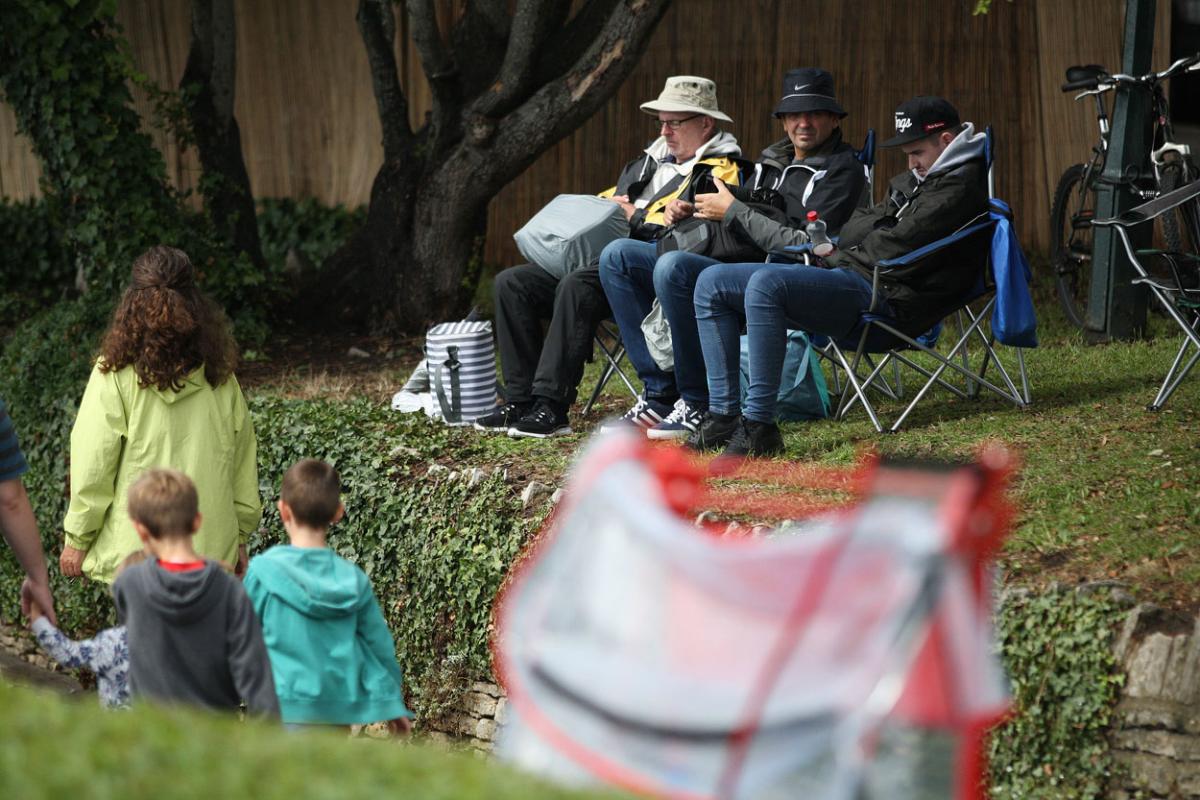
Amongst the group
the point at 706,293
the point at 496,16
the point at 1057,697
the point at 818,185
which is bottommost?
the point at 1057,697

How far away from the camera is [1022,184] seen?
1124 centimetres

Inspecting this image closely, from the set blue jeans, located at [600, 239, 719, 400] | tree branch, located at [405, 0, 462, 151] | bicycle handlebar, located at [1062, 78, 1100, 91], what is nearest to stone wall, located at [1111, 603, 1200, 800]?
blue jeans, located at [600, 239, 719, 400]

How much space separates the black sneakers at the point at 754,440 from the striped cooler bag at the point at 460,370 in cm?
161

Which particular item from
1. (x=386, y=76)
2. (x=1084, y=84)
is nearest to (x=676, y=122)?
(x=1084, y=84)

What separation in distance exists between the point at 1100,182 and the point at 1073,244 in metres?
1.07

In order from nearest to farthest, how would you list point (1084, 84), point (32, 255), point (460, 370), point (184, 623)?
1. point (184, 623)
2. point (460, 370)
3. point (1084, 84)
4. point (32, 255)

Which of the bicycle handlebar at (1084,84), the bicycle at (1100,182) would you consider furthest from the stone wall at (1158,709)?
the bicycle handlebar at (1084,84)

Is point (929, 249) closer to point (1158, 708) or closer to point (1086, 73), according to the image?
point (1158, 708)

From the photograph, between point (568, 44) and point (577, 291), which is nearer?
point (577, 291)

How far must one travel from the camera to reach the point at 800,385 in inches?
269

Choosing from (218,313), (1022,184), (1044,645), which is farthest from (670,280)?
(1022,184)

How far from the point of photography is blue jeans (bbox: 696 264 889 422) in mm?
6047

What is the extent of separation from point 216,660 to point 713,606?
5.55 ft

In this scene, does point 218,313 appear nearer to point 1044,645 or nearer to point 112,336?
point 112,336
